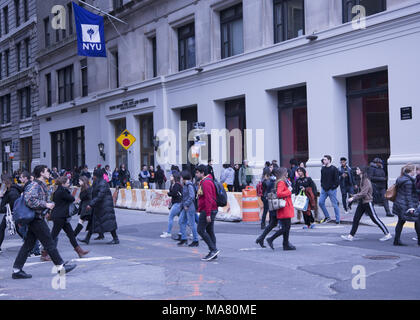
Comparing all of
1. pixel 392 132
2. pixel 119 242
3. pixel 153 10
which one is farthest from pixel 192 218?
pixel 153 10

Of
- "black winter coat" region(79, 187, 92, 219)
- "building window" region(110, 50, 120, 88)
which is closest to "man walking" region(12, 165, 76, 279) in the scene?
"black winter coat" region(79, 187, 92, 219)

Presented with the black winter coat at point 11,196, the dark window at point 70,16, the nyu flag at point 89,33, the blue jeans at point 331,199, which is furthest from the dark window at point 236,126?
the dark window at point 70,16

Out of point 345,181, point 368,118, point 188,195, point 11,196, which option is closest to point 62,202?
point 11,196

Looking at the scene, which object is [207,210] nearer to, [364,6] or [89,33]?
[364,6]

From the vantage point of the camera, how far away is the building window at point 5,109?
52781 mm

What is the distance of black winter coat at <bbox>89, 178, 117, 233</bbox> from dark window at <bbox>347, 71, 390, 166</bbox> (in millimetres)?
10900

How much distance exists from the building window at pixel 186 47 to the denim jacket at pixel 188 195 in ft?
57.0

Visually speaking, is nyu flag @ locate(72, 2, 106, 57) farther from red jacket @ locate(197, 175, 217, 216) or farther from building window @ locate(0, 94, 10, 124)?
building window @ locate(0, 94, 10, 124)

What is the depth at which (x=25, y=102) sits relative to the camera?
4903 centimetres

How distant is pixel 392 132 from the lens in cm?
1912

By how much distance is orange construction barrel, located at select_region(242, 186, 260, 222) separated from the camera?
711 inches

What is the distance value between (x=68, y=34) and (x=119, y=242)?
29.7 m

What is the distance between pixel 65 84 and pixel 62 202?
1274 inches

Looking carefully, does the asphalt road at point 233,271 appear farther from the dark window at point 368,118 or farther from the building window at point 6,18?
the building window at point 6,18
